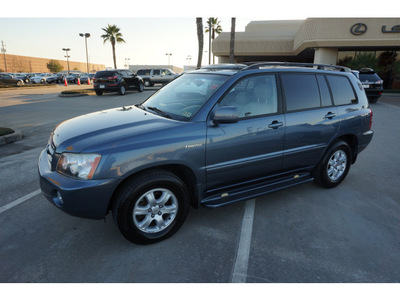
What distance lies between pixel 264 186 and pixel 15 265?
2.73m

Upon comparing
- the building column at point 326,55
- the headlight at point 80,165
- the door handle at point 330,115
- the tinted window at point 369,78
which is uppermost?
the building column at point 326,55

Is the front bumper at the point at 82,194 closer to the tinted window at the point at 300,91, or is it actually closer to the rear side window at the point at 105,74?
the tinted window at the point at 300,91

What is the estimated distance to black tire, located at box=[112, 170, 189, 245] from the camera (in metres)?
2.61

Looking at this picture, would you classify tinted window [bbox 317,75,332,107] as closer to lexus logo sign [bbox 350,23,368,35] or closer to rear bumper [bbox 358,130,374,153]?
rear bumper [bbox 358,130,374,153]

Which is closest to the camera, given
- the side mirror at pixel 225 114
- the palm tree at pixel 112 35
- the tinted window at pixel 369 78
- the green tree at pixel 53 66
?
the side mirror at pixel 225 114

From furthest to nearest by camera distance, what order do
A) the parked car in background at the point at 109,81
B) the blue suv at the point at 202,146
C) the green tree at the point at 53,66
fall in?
the green tree at the point at 53,66, the parked car in background at the point at 109,81, the blue suv at the point at 202,146

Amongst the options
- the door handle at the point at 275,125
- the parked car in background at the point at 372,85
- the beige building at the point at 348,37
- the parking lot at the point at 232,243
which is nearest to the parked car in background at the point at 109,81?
the parked car in background at the point at 372,85

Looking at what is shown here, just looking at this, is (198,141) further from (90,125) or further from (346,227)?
(346,227)

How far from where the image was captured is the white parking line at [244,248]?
2426 mm

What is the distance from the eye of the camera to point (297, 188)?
4.32m

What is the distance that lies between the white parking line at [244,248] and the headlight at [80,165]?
62.1 inches

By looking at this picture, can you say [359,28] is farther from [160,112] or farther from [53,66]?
[53,66]

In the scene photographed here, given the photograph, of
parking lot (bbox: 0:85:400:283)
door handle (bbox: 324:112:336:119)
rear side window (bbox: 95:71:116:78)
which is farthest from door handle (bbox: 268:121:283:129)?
rear side window (bbox: 95:71:116:78)

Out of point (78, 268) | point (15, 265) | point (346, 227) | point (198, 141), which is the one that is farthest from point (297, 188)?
point (15, 265)
